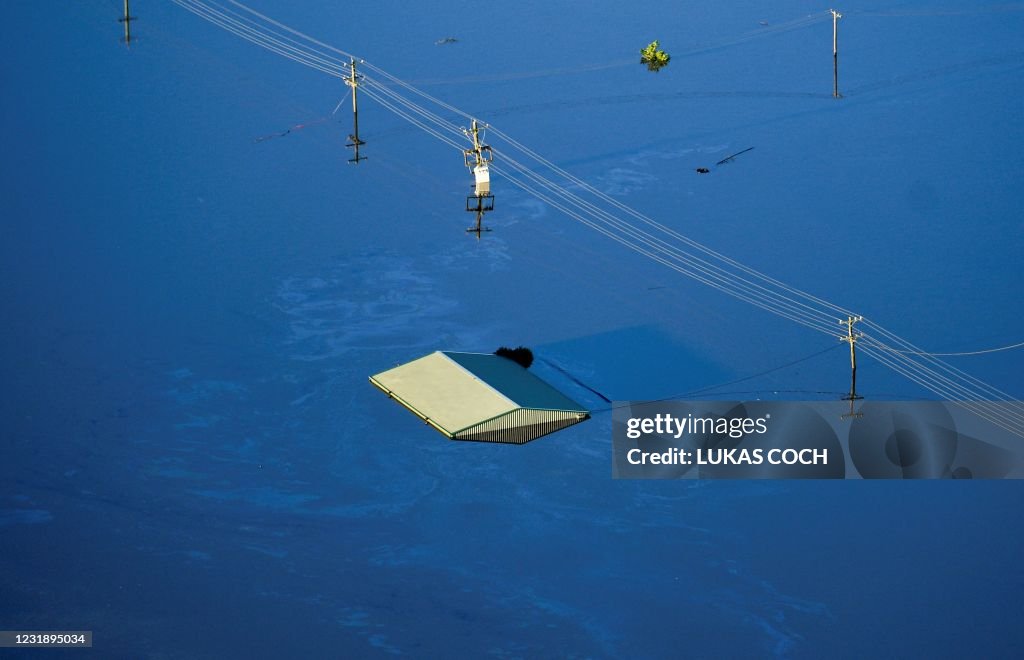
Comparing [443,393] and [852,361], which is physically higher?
[852,361]

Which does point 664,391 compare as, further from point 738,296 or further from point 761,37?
point 761,37

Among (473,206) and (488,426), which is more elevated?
(473,206)

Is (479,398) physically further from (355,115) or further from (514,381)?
(355,115)

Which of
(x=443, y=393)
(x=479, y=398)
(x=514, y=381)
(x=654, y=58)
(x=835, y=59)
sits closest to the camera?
(x=479, y=398)

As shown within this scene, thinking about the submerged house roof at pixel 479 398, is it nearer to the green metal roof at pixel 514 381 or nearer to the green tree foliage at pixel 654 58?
the green metal roof at pixel 514 381

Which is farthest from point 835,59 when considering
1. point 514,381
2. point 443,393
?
point 443,393

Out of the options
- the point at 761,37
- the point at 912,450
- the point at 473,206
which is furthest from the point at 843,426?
the point at 761,37

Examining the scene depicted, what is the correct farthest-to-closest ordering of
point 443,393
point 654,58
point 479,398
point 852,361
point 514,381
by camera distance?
point 654,58
point 514,381
point 443,393
point 479,398
point 852,361
